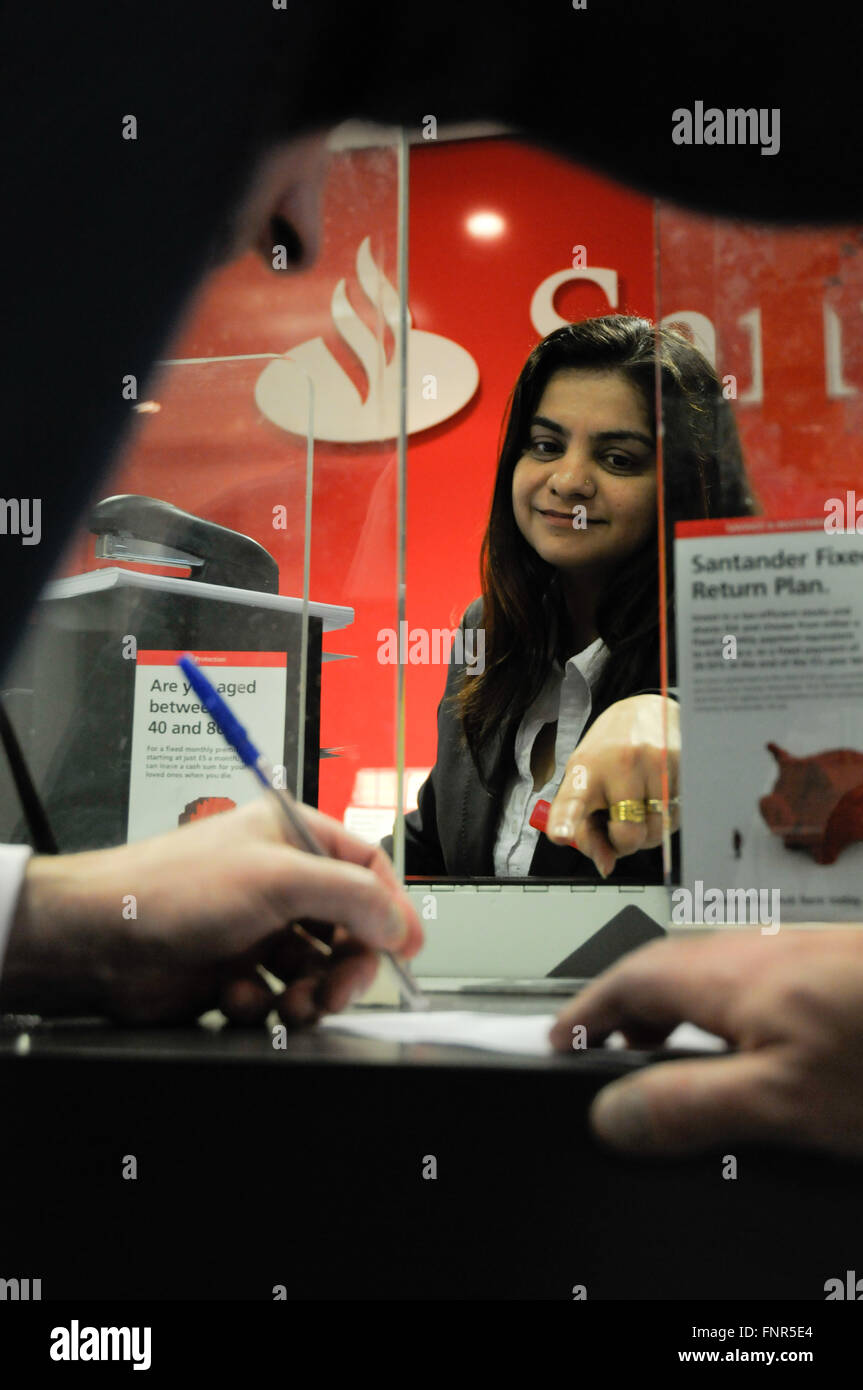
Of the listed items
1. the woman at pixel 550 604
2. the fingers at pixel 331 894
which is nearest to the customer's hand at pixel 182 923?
the fingers at pixel 331 894

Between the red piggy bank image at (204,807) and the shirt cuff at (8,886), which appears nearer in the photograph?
the shirt cuff at (8,886)

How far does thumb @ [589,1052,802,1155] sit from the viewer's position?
260 millimetres

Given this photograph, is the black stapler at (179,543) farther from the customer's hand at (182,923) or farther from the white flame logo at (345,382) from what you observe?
the customer's hand at (182,923)

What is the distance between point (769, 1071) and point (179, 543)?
1.57 feet

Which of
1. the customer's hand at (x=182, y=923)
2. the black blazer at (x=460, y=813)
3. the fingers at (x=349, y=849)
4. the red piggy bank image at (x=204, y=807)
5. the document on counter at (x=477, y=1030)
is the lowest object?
the document on counter at (x=477, y=1030)

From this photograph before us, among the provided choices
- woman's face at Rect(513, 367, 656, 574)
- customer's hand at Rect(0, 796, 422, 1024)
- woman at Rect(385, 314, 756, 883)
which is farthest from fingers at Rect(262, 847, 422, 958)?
woman's face at Rect(513, 367, 656, 574)

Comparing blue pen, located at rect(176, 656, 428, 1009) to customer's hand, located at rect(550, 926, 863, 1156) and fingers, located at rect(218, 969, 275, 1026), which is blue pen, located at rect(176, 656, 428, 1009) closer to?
fingers, located at rect(218, 969, 275, 1026)

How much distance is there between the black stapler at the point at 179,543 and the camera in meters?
0.62

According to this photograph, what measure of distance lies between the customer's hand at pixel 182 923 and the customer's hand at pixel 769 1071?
0.49ft

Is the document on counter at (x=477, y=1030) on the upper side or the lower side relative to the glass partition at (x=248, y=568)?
lower

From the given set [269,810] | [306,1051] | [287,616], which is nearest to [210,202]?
[287,616]

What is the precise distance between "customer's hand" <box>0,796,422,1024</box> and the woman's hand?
0.84ft

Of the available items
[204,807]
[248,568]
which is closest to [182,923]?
[204,807]

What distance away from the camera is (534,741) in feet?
4.43
